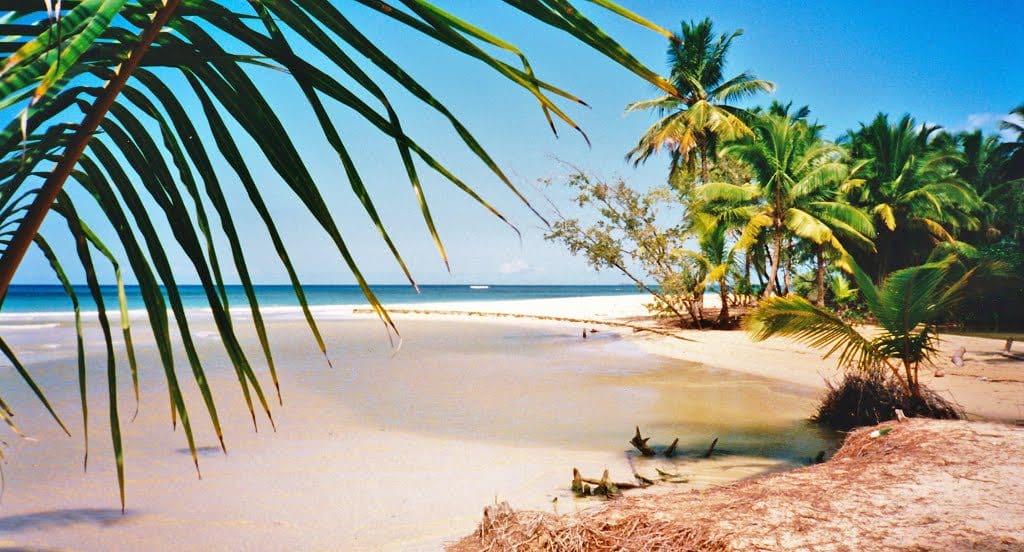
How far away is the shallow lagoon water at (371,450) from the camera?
3840mm

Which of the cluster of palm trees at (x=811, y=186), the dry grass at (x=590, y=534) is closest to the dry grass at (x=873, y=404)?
the dry grass at (x=590, y=534)

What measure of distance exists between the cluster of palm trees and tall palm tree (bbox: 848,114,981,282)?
0.05 m

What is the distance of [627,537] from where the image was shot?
2.60m

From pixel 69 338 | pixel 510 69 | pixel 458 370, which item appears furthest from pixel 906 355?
pixel 69 338

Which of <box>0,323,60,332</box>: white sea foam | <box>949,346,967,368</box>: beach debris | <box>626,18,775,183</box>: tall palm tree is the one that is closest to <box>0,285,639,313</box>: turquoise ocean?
<box>0,323,60,332</box>: white sea foam

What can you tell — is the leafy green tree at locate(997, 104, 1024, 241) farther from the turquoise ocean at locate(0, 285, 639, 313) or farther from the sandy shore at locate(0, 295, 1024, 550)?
the turquoise ocean at locate(0, 285, 639, 313)

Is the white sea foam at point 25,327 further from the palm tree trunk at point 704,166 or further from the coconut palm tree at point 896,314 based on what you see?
the coconut palm tree at point 896,314

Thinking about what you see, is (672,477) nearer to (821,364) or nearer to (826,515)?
(826,515)

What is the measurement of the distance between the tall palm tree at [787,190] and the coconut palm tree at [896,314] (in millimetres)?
11471

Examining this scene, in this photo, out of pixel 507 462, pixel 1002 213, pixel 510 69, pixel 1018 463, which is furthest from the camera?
pixel 1002 213

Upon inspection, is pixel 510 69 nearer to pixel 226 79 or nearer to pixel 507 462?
pixel 226 79

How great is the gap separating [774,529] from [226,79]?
9.36 feet

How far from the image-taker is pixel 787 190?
703 inches

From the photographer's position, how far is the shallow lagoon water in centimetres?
384
